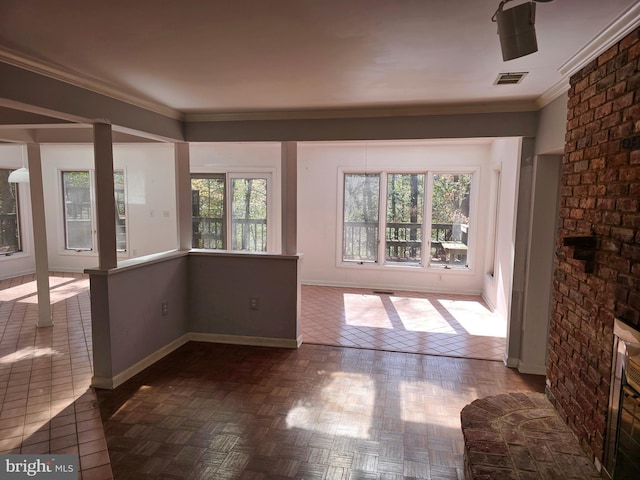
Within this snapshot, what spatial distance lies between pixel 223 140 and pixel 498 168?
3851 millimetres

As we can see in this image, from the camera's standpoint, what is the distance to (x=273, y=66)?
249 centimetres

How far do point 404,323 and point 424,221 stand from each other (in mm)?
2246

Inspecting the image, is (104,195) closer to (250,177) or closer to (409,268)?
(250,177)

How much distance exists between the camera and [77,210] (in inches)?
296

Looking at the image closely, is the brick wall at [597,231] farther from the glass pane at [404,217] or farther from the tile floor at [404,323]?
the glass pane at [404,217]

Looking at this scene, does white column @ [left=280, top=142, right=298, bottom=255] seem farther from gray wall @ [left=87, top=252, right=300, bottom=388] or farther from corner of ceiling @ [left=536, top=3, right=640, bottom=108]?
corner of ceiling @ [left=536, top=3, right=640, bottom=108]

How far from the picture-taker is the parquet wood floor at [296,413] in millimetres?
2266

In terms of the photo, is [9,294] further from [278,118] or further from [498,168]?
[498,168]

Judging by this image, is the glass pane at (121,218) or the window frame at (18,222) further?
the glass pane at (121,218)

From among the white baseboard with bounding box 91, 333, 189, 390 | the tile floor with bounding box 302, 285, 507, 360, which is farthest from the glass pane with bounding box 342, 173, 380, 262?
the white baseboard with bounding box 91, 333, 189, 390

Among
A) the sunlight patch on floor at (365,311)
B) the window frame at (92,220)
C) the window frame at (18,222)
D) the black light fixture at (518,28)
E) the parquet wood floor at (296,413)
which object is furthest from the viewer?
the window frame at (92,220)

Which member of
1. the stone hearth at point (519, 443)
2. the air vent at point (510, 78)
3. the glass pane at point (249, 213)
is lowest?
the stone hearth at point (519, 443)

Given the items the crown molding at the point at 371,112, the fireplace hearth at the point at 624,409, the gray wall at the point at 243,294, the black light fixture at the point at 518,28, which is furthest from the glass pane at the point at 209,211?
the fireplace hearth at the point at 624,409

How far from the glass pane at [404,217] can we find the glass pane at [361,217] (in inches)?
8.8
